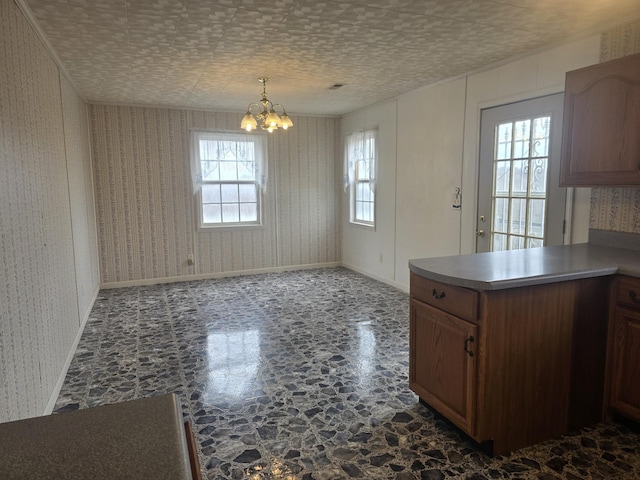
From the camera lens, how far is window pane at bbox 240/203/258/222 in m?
6.38

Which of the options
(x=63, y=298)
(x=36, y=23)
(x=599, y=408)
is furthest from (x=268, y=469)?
(x=36, y=23)

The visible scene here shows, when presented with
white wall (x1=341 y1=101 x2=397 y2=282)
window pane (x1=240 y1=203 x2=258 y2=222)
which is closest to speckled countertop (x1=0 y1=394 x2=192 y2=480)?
white wall (x1=341 y1=101 x2=397 y2=282)

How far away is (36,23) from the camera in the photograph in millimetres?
2740

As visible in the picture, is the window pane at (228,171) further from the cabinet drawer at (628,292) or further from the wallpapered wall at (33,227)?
the cabinet drawer at (628,292)

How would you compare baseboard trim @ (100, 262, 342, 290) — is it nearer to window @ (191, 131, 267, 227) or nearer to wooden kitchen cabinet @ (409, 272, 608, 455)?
window @ (191, 131, 267, 227)

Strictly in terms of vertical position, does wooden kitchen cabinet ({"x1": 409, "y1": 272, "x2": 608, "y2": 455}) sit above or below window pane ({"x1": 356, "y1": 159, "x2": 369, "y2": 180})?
below

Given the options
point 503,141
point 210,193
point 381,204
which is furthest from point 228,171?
point 503,141

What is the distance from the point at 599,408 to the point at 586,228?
1.30 meters

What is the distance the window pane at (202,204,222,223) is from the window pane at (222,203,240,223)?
7 cm

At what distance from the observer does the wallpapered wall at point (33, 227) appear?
198 cm

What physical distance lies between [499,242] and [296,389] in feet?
7.34

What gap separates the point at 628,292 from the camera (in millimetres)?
2178

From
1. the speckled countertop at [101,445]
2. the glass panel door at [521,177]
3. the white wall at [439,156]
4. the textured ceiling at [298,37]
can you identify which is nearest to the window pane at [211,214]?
the textured ceiling at [298,37]

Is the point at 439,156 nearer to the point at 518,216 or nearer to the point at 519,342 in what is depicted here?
the point at 518,216
